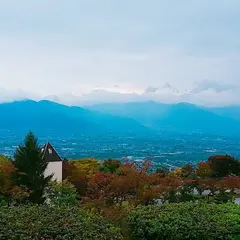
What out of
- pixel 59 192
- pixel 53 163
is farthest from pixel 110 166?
pixel 59 192

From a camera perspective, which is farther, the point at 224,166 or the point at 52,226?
the point at 224,166

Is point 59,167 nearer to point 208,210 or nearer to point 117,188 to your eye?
point 117,188

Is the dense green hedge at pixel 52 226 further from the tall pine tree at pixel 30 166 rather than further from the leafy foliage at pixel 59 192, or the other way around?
the tall pine tree at pixel 30 166

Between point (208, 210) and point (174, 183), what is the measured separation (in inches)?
486

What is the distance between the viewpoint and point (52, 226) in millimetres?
8602

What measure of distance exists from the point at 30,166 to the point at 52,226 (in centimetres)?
1456

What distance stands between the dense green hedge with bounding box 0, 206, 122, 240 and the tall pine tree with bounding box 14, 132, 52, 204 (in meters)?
12.5

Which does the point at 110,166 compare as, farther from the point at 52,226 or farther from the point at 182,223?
the point at 52,226

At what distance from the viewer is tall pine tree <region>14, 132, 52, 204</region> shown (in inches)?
881

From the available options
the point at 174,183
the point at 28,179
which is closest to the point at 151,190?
the point at 174,183

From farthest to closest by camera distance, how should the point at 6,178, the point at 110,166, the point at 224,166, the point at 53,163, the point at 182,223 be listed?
the point at 224,166, the point at 110,166, the point at 53,163, the point at 6,178, the point at 182,223

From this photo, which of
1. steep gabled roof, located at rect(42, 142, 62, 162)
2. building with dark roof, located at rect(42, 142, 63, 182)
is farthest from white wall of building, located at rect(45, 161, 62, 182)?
steep gabled roof, located at rect(42, 142, 62, 162)

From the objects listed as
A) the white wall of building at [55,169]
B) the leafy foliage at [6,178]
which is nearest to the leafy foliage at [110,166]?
the white wall of building at [55,169]

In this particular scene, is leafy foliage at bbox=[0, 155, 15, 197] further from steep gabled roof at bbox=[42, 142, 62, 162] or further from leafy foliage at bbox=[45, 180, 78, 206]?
steep gabled roof at bbox=[42, 142, 62, 162]
